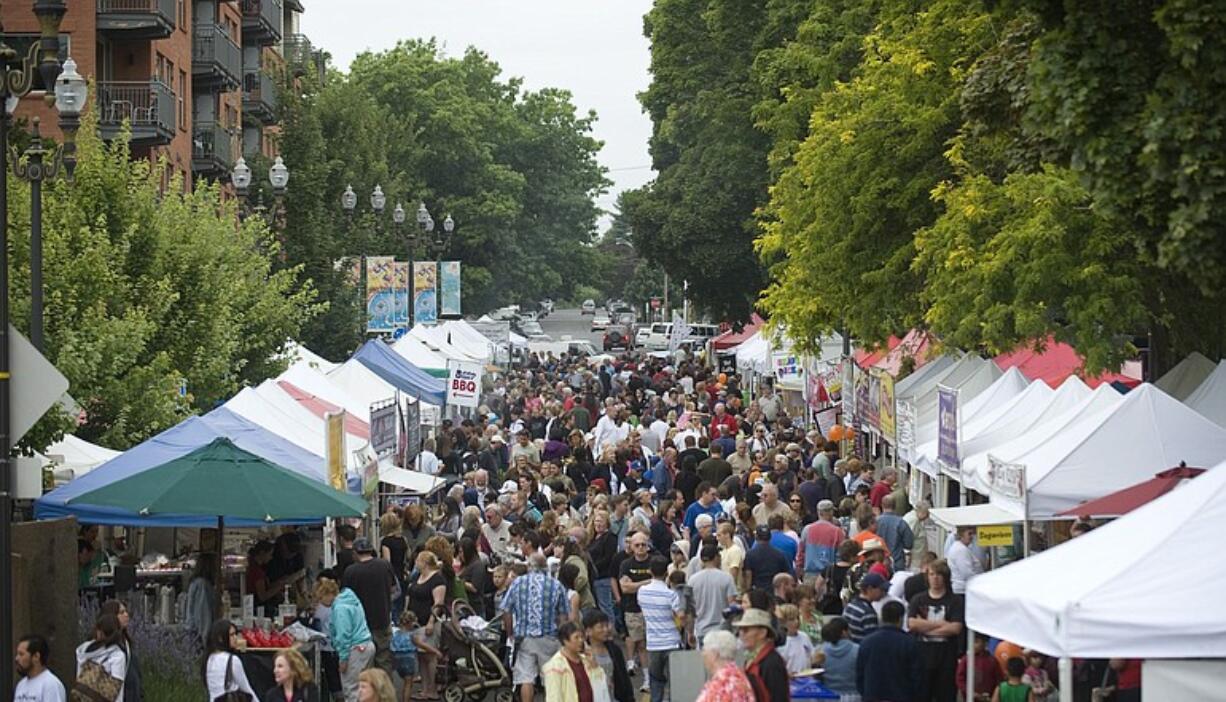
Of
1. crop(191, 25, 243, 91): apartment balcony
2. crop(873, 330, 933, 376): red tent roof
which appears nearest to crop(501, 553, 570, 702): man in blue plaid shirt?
crop(873, 330, 933, 376): red tent roof

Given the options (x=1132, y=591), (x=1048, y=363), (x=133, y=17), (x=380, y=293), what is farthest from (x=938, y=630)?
(x=133, y=17)

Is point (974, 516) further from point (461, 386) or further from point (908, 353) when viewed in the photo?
point (461, 386)

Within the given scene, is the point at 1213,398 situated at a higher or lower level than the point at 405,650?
higher

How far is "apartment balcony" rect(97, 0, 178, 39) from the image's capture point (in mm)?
48781

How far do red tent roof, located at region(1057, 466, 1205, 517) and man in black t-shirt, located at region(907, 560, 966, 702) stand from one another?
1.22 metres

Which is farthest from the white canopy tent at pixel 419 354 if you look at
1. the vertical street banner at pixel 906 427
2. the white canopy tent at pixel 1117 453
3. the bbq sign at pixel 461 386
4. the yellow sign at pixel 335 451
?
the white canopy tent at pixel 1117 453

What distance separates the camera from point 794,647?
48.9 feet

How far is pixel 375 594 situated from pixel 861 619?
4481 mm

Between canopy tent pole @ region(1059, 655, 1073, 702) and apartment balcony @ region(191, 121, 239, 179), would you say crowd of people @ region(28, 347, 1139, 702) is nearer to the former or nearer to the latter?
canopy tent pole @ region(1059, 655, 1073, 702)

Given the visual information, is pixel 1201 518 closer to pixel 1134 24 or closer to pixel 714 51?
pixel 1134 24

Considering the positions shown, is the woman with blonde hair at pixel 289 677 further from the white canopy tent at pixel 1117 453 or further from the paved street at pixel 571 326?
the paved street at pixel 571 326

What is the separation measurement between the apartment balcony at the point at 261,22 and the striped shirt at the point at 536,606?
51.0 meters

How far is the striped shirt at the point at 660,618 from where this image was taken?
17.1 m

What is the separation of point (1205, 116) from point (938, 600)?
4.82 m
